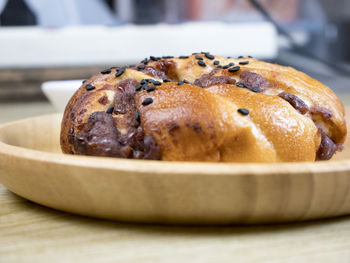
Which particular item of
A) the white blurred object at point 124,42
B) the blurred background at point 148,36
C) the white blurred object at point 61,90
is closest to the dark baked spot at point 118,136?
the white blurred object at point 61,90

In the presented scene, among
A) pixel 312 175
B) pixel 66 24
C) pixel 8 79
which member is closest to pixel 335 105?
pixel 312 175

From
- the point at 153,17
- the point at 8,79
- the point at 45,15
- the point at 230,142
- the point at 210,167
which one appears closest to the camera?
the point at 210,167

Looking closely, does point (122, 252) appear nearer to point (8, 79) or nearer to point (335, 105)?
point (335, 105)

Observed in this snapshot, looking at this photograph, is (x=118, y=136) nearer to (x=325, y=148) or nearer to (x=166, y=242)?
(x=166, y=242)

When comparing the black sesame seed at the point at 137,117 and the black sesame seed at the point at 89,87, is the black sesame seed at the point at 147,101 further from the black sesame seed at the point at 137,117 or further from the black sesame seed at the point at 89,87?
the black sesame seed at the point at 89,87

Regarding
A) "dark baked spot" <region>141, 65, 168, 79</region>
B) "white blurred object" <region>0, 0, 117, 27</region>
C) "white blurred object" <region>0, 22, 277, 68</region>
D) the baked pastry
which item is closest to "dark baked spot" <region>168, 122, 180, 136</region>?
the baked pastry

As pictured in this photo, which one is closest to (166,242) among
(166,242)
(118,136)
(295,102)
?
(166,242)

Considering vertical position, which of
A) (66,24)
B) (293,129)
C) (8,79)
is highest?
(293,129)
